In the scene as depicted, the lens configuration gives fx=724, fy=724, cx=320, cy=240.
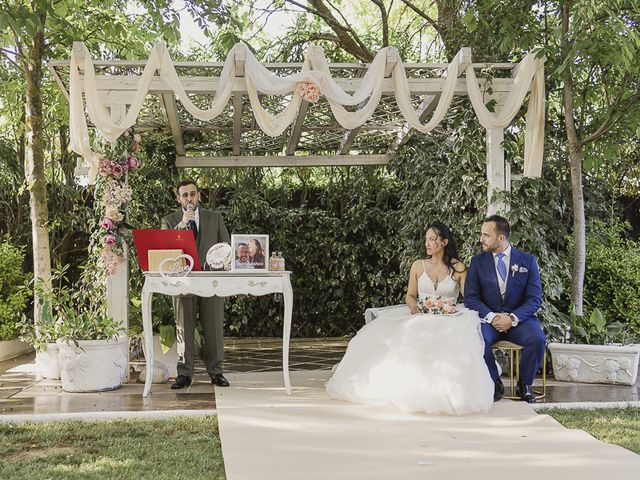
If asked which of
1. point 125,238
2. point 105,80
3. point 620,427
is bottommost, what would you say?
point 620,427

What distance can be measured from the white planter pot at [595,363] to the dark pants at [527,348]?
0.80 metres

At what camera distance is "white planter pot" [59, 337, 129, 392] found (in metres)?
5.66

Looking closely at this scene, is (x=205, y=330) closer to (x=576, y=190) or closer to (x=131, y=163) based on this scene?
(x=131, y=163)

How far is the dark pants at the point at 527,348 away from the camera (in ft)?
17.4

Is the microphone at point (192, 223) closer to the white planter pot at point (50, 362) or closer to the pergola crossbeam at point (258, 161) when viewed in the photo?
the white planter pot at point (50, 362)

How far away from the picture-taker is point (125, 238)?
623 cm

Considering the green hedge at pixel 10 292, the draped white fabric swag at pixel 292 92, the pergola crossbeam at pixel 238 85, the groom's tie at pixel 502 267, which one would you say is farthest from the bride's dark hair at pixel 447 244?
the green hedge at pixel 10 292

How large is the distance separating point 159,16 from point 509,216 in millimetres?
3845

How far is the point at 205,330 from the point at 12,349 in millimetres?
3310

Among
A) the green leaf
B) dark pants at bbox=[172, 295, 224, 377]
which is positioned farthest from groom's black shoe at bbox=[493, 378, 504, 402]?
dark pants at bbox=[172, 295, 224, 377]

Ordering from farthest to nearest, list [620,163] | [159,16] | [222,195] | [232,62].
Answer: [222,195], [620,163], [159,16], [232,62]

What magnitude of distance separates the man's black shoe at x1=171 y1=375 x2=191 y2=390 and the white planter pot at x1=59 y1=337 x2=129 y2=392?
0.50 metres

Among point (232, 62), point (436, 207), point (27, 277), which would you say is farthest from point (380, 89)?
point (27, 277)

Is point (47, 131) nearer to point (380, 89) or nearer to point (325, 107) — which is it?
point (325, 107)
